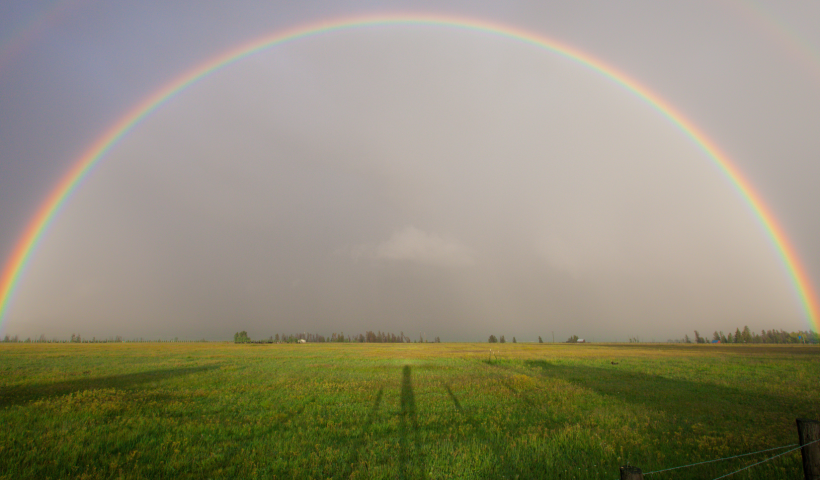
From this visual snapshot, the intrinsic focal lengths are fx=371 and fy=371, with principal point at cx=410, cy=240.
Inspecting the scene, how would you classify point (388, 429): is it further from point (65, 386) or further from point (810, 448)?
point (65, 386)

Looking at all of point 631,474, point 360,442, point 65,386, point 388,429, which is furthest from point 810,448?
point 65,386

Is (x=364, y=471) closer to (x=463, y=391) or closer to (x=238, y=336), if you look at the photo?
(x=463, y=391)

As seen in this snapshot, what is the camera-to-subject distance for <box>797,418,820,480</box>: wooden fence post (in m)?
6.11

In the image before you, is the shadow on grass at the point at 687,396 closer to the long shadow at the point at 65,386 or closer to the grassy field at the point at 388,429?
the grassy field at the point at 388,429

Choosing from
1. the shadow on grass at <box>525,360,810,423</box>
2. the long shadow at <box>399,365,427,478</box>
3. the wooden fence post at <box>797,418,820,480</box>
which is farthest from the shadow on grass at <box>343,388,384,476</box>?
the shadow on grass at <box>525,360,810,423</box>

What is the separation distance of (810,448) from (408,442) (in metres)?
8.84

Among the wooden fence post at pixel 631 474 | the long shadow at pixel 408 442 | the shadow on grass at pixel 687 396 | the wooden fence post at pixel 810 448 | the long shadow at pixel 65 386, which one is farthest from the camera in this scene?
the long shadow at pixel 65 386

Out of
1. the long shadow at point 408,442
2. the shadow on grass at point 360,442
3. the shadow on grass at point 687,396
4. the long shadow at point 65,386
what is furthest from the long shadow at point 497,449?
the long shadow at point 65,386

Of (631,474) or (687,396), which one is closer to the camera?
(631,474)

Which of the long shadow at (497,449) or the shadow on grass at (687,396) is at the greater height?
the long shadow at (497,449)

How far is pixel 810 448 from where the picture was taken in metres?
6.18

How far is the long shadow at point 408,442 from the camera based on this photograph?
357 inches

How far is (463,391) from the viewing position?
67.9ft

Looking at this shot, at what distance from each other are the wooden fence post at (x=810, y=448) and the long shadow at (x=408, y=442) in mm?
7047
